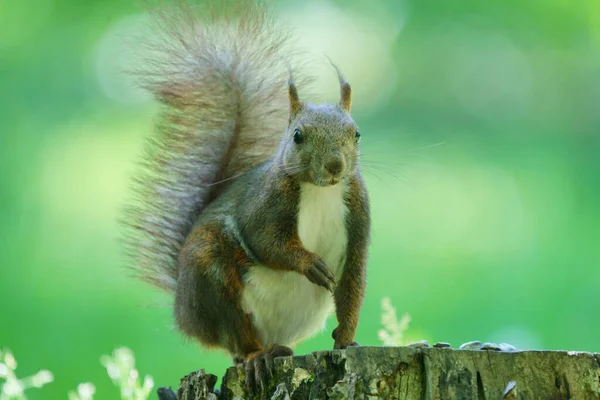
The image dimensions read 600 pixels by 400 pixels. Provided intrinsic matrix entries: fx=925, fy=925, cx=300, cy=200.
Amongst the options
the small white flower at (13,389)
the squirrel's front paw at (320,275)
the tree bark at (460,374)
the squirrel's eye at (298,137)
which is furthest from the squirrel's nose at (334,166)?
the small white flower at (13,389)

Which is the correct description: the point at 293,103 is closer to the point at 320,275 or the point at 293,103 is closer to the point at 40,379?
the point at 320,275

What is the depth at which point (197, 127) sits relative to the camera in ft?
9.57

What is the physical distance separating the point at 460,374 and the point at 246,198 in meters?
0.88

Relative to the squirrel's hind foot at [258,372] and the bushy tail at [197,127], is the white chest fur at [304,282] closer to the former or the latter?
the squirrel's hind foot at [258,372]

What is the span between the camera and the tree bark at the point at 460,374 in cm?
186

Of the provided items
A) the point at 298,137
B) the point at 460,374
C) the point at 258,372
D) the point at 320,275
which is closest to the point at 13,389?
the point at 258,372

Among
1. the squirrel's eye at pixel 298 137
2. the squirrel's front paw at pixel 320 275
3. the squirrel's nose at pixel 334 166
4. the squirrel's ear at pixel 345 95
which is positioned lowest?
the squirrel's front paw at pixel 320 275

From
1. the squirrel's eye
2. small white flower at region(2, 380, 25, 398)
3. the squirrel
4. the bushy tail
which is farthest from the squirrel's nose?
small white flower at region(2, 380, 25, 398)

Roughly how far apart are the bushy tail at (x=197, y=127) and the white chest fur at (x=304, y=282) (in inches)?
18.4

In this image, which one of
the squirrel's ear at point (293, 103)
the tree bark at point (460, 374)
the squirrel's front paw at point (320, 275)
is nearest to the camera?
the tree bark at point (460, 374)

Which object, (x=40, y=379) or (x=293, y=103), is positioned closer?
(x=40, y=379)

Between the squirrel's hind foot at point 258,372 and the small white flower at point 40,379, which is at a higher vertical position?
the squirrel's hind foot at point 258,372

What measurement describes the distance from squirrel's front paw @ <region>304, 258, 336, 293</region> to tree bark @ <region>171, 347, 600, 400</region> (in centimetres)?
37

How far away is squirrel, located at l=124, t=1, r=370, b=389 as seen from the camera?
2328 mm
